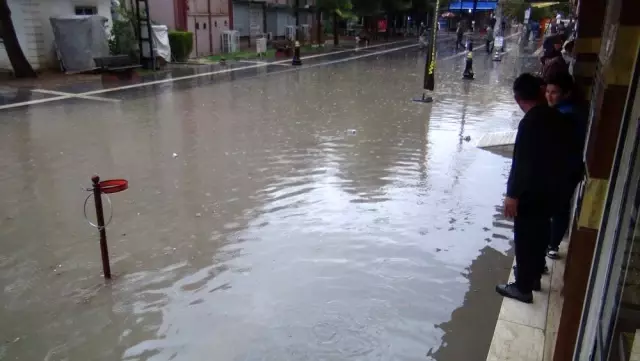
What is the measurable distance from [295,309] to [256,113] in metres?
8.78

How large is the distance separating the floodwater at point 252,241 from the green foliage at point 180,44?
44.1 ft

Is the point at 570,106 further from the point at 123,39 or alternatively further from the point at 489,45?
the point at 489,45

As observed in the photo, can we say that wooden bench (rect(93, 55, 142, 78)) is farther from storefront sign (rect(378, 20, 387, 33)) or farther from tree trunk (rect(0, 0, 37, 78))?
storefront sign (rect(378, 20, 387, 33))

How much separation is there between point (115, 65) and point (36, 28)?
11.3ft

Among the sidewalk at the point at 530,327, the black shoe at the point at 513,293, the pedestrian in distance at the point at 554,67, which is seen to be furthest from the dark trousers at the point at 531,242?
the pedestrian in distance at the point at 554,67

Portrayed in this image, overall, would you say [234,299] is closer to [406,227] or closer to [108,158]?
[406,227]

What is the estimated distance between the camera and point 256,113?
12.6 m

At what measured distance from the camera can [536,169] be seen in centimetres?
370

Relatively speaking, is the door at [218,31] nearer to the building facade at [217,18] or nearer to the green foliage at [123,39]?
the building facade at [217,18]

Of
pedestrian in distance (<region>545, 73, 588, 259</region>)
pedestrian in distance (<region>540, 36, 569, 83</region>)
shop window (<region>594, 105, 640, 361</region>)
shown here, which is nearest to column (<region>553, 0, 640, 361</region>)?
shop window (<region>594, 105, 640, 361</region>)

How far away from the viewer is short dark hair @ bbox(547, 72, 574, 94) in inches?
165

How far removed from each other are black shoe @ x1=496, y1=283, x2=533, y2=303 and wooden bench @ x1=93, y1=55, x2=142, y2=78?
673 inches

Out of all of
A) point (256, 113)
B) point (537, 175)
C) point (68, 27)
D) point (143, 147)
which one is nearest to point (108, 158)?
point (143, 147)

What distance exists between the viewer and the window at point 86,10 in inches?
824
